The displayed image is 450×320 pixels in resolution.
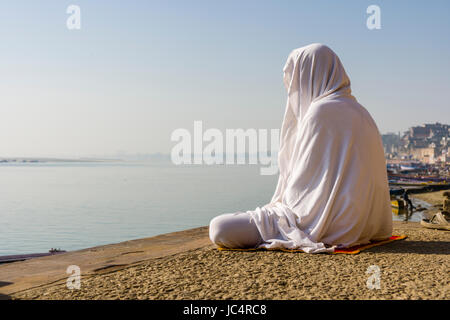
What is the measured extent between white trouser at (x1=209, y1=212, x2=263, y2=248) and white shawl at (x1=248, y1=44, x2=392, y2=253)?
0.10 m

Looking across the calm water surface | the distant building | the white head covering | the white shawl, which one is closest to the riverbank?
the calm water surface

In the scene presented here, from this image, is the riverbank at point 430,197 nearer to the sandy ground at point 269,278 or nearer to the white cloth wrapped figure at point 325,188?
the white cloth wrapped figure at point 325,188

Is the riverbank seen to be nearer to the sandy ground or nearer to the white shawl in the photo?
the white shawl

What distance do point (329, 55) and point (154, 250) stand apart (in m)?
3.17

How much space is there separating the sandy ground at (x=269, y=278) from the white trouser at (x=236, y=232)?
0.62 feet

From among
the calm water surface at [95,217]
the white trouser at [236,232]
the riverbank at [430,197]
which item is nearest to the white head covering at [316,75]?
the white trouser at [236,232]

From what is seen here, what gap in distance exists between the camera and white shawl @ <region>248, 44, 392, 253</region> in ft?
17.2

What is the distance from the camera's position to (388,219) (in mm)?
5730

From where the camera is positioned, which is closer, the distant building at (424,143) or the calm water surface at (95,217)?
the calm water surface at (95,217)

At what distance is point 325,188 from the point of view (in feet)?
17.2

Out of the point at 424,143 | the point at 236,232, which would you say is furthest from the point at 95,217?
the point at 424,143

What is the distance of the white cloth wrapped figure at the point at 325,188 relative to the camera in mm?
5234

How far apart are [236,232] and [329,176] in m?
1.23

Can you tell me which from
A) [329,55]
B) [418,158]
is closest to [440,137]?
[418,158]
